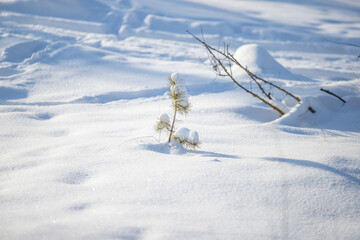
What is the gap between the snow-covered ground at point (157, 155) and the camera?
48.3 inches

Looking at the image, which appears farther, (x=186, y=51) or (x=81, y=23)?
(x=81, y=23)

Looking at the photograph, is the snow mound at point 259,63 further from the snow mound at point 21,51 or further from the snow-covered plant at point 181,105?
the snow mound at point 21,51

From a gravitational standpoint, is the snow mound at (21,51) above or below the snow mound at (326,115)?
above

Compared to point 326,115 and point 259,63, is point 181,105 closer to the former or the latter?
point 326,115

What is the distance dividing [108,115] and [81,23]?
26.5 ft

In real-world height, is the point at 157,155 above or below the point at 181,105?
below

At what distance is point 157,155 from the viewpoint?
192 centimetres

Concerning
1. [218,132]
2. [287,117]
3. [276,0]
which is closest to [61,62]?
[218,132]

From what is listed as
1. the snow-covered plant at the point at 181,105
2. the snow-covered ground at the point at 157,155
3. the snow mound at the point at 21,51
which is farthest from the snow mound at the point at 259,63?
the snow mound at the point at 21,51

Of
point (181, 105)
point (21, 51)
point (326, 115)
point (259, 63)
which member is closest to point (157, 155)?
point (181, 105)

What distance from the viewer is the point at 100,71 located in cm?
564

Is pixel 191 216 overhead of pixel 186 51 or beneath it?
beneath

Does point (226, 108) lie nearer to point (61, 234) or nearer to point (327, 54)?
point (61, 234)

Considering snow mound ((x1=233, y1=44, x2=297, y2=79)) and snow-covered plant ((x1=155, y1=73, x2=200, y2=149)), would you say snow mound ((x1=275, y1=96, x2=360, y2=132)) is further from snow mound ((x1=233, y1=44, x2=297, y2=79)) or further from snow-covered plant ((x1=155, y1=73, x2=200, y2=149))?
snow mound ((x1=233, y1=44, x2=297, y2=79))
